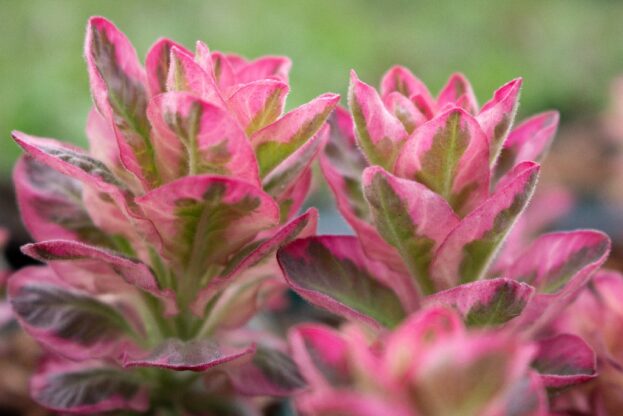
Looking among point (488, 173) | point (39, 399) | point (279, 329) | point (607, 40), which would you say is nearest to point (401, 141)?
point (488, 173)

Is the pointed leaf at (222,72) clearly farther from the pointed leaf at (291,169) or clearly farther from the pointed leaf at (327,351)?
the pointed leaf at (327,351)

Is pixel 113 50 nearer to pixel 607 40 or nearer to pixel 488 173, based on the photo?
pixel 488 173

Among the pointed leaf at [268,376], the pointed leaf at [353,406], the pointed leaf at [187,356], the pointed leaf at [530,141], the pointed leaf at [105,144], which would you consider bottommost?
the pointed leaf at [268,376]

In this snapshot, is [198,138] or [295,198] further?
[295,198]

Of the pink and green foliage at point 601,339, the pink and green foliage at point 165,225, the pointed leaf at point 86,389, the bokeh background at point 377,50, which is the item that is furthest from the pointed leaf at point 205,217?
the bokeh background at point 377,50

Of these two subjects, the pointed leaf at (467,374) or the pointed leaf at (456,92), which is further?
the pointed leaf at (456,92)

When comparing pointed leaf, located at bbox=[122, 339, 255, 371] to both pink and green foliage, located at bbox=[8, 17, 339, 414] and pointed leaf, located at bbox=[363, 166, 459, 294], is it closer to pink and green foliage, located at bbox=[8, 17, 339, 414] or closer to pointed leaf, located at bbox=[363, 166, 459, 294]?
pink and green foliage, located at bbox=[8, 17, 339, 414]

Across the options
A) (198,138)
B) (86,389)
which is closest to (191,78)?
(198,138)

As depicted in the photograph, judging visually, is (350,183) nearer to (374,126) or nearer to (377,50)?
(374,126)
